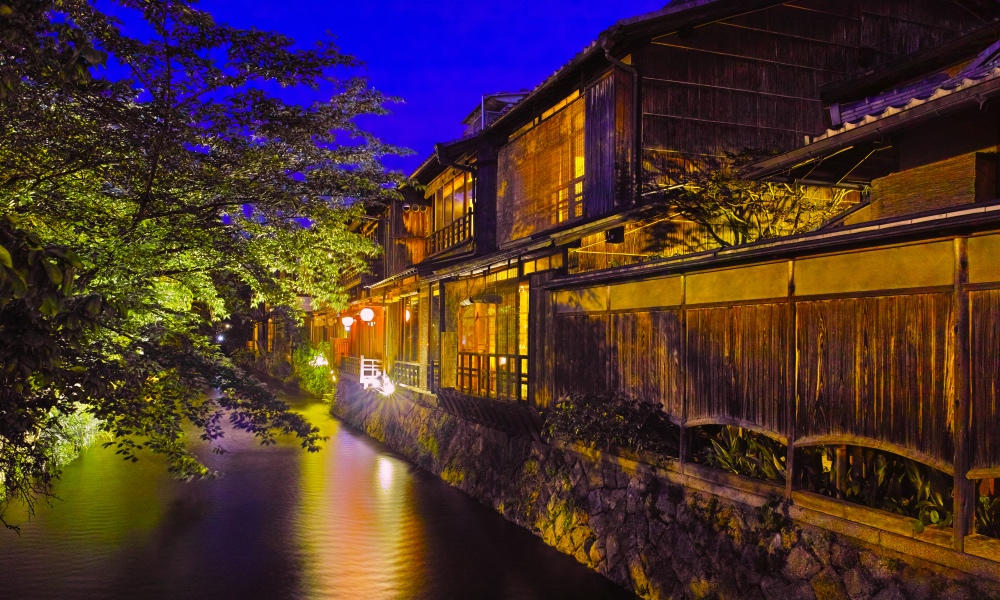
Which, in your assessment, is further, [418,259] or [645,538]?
[418,259]

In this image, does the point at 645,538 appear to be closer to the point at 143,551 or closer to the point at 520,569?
the point at 520,569

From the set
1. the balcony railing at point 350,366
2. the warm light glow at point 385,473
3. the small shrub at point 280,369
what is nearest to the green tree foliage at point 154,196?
the warm light glow at point 385,473

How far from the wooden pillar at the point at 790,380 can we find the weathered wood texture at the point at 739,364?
2.1 inches

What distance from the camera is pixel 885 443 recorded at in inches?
279

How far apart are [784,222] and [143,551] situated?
1555 cm

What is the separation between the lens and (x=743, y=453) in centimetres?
962

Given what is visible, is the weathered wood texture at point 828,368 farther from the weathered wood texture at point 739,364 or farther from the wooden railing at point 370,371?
the wooden railing at point 370,371

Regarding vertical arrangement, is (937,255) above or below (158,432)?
above

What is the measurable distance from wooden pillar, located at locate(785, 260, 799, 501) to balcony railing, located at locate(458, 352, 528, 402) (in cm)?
751

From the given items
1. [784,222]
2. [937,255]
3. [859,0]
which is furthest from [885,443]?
[859,0]

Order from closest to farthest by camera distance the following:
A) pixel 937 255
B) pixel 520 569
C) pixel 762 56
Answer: pixel 937 255 < pixel 520 569 < pixel 762 56

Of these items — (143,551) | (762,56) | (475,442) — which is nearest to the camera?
(143,551)

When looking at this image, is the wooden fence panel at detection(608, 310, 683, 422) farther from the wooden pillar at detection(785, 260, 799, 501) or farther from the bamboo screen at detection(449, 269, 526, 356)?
the bamboo screen at detection(449, 269, 526, 356)

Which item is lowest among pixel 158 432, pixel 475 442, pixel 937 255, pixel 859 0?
pixel 475 442
